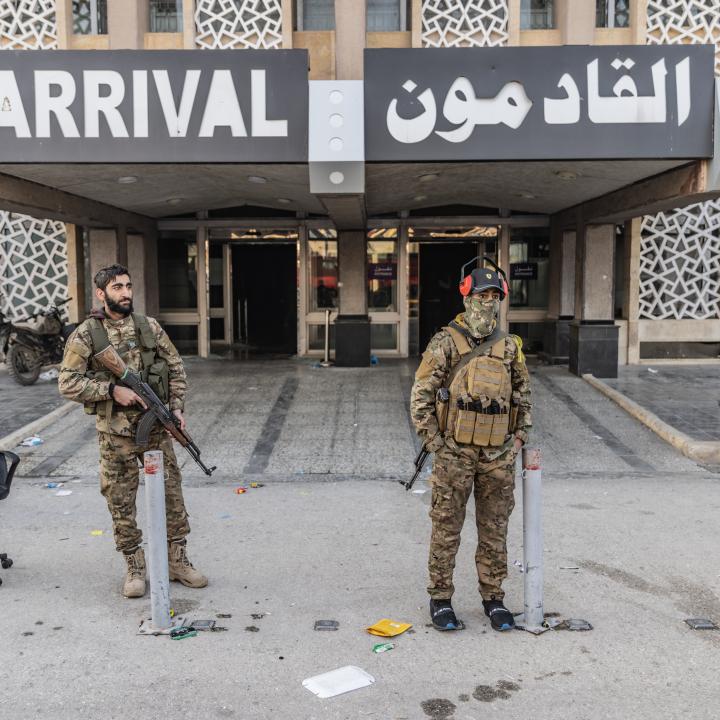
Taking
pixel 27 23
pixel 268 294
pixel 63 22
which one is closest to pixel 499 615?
pixel 63 22

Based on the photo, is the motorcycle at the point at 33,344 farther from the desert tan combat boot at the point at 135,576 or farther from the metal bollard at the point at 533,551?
the metal bollard at the point at 533,551

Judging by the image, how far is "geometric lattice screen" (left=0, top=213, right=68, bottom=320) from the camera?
500 inches

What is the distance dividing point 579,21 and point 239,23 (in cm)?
552

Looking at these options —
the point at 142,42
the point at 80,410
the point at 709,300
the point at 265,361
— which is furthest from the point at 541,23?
the point at 80,410

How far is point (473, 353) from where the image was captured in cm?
394

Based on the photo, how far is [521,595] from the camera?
14.5ft

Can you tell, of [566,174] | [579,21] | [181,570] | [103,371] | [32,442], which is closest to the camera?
[103,371]

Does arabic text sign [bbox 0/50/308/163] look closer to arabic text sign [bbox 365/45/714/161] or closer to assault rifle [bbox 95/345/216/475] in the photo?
arabic text sign [bbox 365/45/714/161]

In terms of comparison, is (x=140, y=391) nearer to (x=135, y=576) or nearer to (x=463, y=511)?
(x=135, y=576)

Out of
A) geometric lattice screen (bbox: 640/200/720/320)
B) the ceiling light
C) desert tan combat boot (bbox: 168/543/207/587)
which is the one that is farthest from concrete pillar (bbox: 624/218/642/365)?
desert tan combat boot (bbox: 168/543/207/587)

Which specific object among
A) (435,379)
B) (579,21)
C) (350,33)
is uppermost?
(579,21)

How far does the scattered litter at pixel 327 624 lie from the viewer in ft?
13.1

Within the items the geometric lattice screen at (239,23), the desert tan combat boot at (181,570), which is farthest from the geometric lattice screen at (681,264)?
the desert tan combat boot at (181,570)

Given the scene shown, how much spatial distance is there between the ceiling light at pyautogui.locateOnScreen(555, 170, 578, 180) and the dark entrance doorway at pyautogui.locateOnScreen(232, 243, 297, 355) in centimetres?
918
